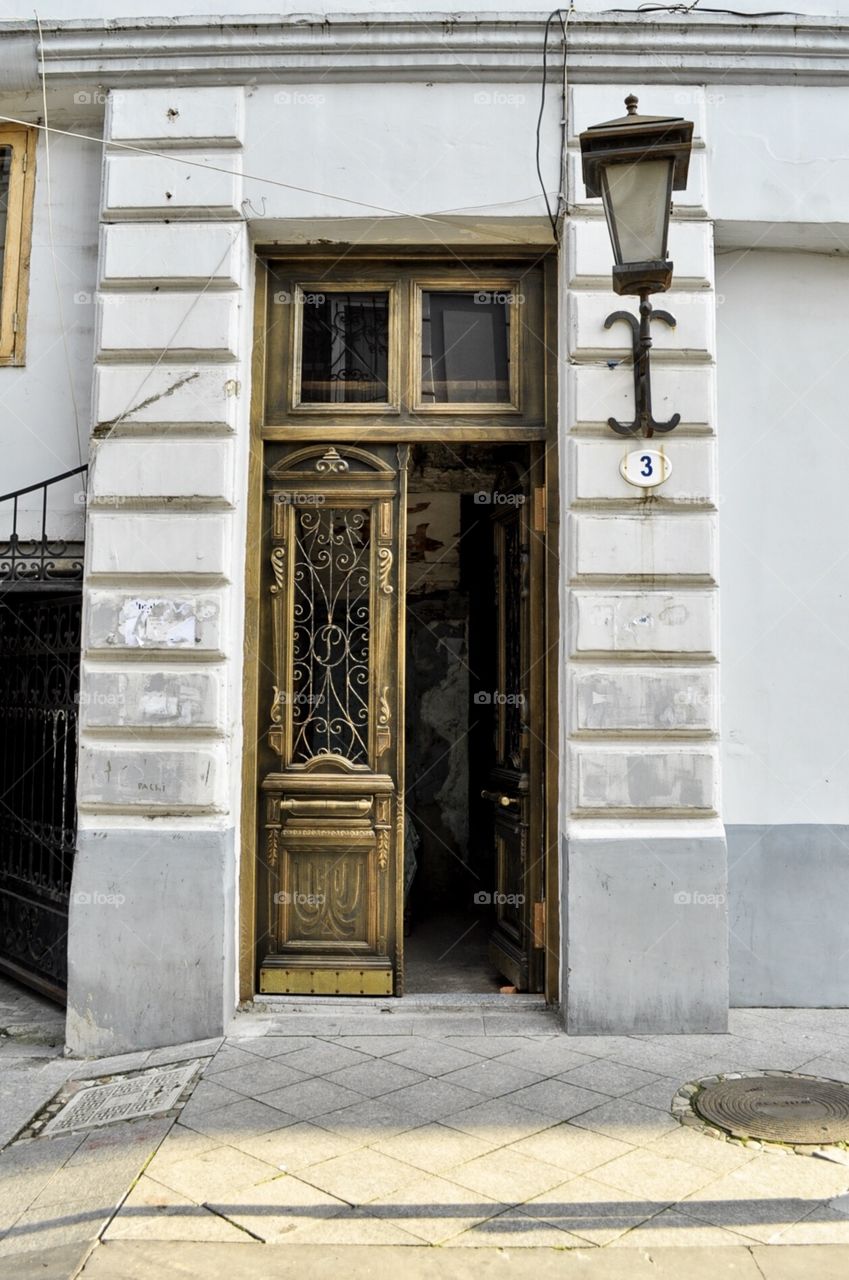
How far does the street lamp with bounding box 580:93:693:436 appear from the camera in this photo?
191 inches

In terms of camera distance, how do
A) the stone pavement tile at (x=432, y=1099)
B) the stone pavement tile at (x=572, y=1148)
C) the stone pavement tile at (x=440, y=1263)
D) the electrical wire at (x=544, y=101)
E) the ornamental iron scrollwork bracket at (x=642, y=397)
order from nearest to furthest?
1. the stone pavement tile at (x=440, y=1263)
2. the stone pavement tile at (x=572, y=1148)
3. the stone pavement tile at (x=432, y=1099)
4. the ornamental iron scrollwork bracket at (x=642, y=397)
5. the electrical wire at (x=544, y=101)

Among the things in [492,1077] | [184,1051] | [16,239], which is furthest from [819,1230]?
[16,239]

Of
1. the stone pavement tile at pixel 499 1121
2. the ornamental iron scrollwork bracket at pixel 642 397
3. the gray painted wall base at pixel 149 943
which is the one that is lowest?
the stone pavement tile at pixel 499 1121

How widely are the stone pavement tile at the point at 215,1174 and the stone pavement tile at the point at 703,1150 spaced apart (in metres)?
1.49

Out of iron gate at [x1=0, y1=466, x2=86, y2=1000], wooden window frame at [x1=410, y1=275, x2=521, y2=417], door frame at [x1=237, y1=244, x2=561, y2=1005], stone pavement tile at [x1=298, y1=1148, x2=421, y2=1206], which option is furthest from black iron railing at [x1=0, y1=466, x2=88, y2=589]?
stone pavement tile at [x1=298, y1=1148, x2=421, y2=1206]

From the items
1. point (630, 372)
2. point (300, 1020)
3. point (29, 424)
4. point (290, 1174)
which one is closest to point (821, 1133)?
point (290, 1174)

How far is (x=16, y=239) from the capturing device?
6262 millimetres

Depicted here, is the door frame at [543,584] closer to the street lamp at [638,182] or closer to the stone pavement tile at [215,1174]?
the street lamp at [638,182]

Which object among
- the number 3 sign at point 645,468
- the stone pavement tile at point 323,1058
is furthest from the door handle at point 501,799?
the number 3 sign at point 645,468

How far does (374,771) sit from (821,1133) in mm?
2848

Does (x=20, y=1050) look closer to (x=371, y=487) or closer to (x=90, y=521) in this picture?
(x=90, y=521)

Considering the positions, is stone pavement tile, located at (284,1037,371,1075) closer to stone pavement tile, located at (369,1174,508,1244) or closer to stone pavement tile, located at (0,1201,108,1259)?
stone pavement tile, located at (369,1174,508,1244)

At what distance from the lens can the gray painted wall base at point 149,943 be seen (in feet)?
17.5

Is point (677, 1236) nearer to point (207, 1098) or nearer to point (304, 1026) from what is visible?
point (207, 1098)
